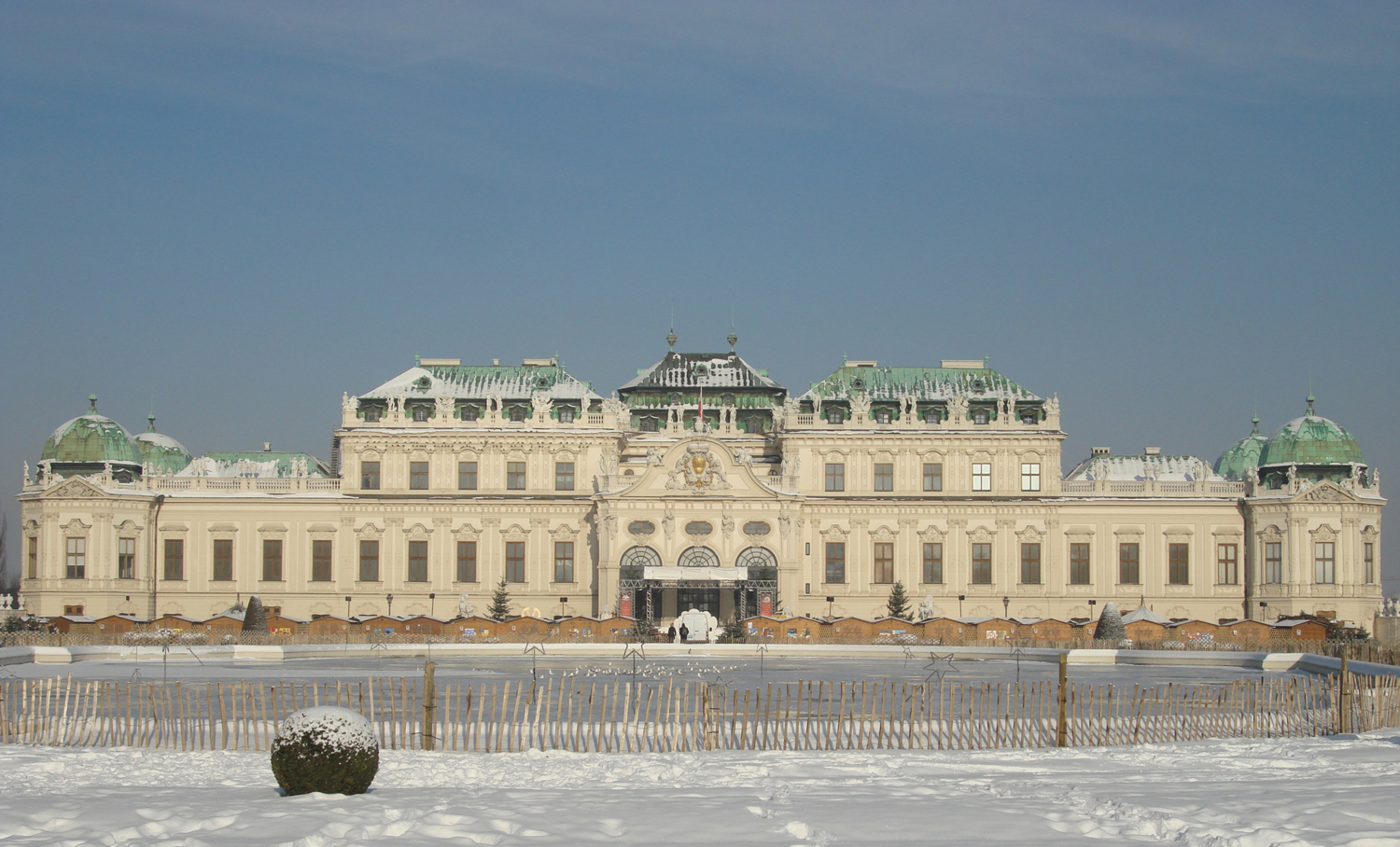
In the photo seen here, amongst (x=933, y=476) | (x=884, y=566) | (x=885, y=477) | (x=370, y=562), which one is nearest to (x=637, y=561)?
(x=884, y=566)

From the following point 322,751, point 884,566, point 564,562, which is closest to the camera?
point 322,751

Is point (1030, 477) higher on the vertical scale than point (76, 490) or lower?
higher

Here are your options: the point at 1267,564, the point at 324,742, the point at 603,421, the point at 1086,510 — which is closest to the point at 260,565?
the point at 603,421

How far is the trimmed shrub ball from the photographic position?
2227 cm

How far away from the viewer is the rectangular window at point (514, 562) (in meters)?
86.2

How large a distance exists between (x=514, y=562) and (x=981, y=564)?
25289 millimetres

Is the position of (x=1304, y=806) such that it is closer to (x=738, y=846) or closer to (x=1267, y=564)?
(x=738, y=846)

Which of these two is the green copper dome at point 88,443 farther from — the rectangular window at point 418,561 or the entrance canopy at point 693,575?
the entrance canopy at point 693,575

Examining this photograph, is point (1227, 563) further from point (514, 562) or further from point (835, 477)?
point (514, 562)

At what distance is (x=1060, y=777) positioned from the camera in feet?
86.8

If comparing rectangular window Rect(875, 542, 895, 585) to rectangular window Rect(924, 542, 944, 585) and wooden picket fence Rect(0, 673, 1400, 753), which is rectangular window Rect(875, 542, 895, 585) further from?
wooden picket fence Rect(0, 673, 1400, 753)

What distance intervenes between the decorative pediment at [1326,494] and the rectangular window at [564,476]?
38.8 metres

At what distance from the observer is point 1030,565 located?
86438 millimetres

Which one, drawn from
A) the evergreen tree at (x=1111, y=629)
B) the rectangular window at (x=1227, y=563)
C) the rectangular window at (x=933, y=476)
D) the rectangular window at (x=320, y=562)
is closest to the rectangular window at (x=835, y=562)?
the rectangular window at (x=933, y=476)
